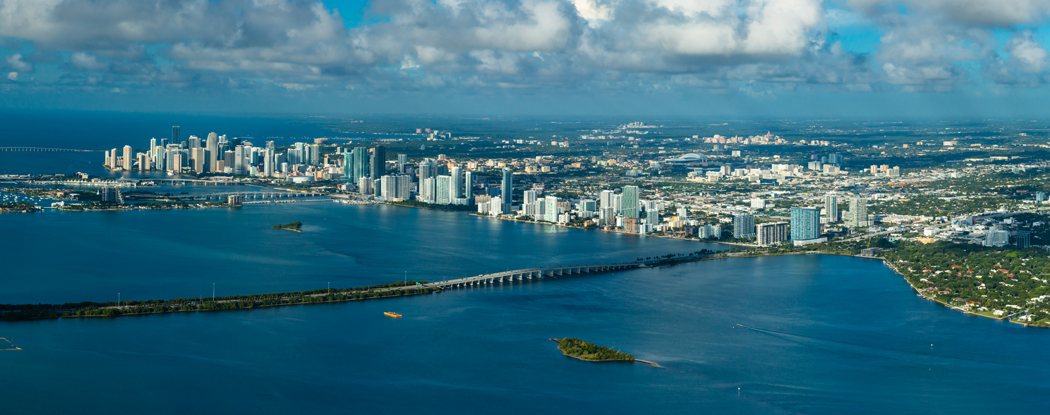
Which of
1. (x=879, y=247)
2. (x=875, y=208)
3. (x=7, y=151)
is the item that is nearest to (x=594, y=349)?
(x=879, y=247)

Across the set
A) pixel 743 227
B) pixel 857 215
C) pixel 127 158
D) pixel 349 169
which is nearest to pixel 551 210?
pixel 743 227

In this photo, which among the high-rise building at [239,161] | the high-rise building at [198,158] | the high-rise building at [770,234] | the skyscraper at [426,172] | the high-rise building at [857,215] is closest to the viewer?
the high-rise building at [770,234]

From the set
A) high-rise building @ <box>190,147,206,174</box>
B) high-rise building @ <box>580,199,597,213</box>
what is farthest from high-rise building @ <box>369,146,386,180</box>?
high-rise building @ <box>580,199,597,213</box>

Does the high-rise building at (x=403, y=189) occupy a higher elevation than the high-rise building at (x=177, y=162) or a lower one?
lower

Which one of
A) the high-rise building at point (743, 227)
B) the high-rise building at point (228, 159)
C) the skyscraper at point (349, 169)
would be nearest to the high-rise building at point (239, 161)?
the high-rise building at point (228, 159)

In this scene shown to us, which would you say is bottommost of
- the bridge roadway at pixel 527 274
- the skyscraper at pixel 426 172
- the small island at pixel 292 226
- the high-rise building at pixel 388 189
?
the bridge roadway at pixel 527 274

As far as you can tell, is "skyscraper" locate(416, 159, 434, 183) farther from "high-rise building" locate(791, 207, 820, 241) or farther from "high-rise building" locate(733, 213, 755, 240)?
"high-rise building" locate(791, 207, 820, 241)

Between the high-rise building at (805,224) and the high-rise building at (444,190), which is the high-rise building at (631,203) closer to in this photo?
the high-rise building at (805,224)
